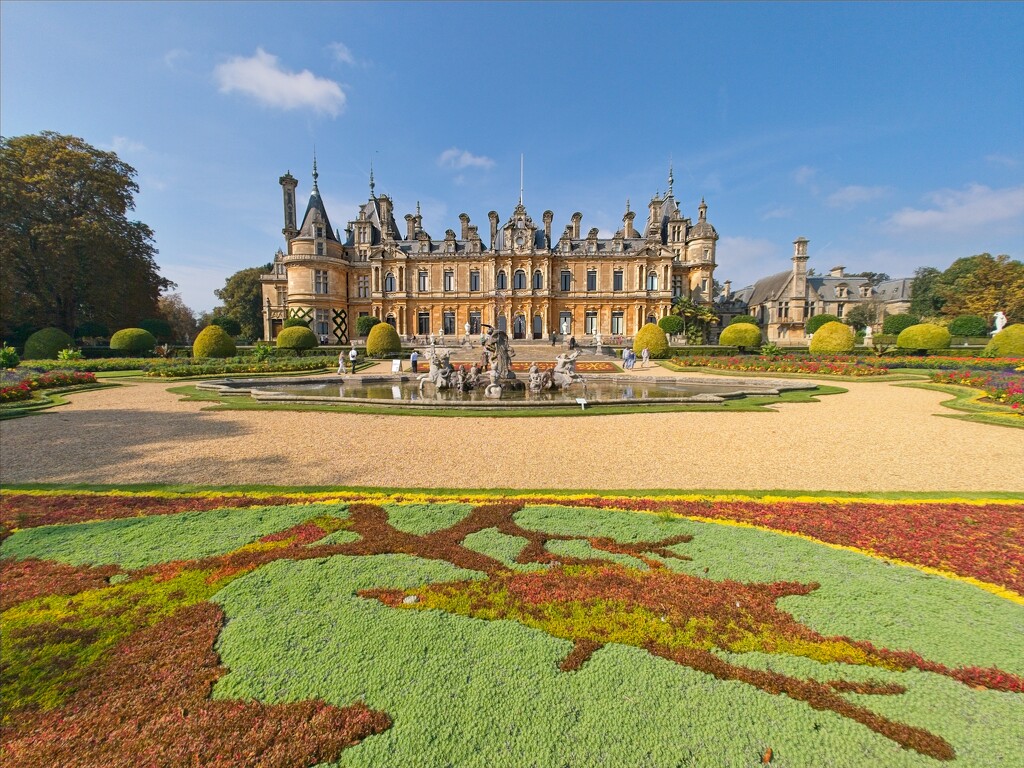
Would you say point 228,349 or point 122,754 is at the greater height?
point 228,349

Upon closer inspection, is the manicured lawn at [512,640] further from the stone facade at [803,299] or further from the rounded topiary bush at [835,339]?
the stone facade at [803,299]

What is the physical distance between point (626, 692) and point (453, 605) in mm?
1173

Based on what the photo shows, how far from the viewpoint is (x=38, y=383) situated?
13.9 m

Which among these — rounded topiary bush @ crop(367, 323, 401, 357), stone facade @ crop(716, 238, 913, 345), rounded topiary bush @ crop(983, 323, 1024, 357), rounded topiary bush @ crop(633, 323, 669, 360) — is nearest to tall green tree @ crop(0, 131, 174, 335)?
rounded topiary bush @ crop(367, 323, 401, 357)

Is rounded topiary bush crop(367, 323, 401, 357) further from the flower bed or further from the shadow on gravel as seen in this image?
the shadow on gravel

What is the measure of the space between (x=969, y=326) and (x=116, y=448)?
50533 millimetres

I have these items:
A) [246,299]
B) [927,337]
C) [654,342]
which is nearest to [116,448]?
[654,342]

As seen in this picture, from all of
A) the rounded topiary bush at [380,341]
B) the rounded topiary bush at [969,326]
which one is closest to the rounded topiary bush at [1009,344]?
the rounded topiary bush at [969,326]

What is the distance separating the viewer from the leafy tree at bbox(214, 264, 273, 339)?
5309 cm

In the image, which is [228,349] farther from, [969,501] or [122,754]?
[969,501]

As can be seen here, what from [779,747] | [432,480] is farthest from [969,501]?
[432,480]

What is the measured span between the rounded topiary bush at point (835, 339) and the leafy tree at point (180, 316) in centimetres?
6347

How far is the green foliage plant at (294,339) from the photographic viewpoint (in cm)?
2755

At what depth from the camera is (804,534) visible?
3957 millimetres
